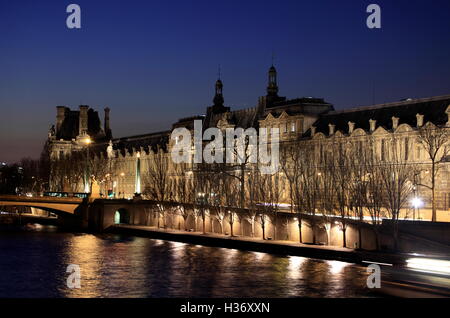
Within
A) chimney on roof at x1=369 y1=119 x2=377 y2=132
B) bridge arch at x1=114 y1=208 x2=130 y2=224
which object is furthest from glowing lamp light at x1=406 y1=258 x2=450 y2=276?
bridge arch at x1=114 y1=208 x2=130 y2=224

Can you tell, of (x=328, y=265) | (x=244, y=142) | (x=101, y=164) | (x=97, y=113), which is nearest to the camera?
(x=328, y=265)

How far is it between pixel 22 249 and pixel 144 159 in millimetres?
58522


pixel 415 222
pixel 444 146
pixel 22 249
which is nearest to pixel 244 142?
pixel 444 146

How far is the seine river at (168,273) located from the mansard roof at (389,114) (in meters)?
22.7

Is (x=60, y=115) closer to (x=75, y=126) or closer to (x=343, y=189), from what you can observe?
(x=75, y=126)

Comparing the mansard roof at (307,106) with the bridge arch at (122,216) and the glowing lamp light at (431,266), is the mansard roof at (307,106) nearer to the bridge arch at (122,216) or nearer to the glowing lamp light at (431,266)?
the bridge arch at (122,216)

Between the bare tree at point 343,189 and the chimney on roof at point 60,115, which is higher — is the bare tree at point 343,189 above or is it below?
below

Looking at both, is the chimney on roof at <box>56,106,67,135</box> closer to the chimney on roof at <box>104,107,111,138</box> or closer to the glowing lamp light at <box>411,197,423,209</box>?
the chimney on roof at <box>104,107,111,138</box>

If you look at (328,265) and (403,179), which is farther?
(403,179)

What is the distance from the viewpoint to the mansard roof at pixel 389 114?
68.6 m

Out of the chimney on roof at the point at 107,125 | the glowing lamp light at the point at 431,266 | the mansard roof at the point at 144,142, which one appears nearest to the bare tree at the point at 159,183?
the mansard roof at the point at 144,142

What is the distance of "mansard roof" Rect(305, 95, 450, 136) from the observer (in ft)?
225
